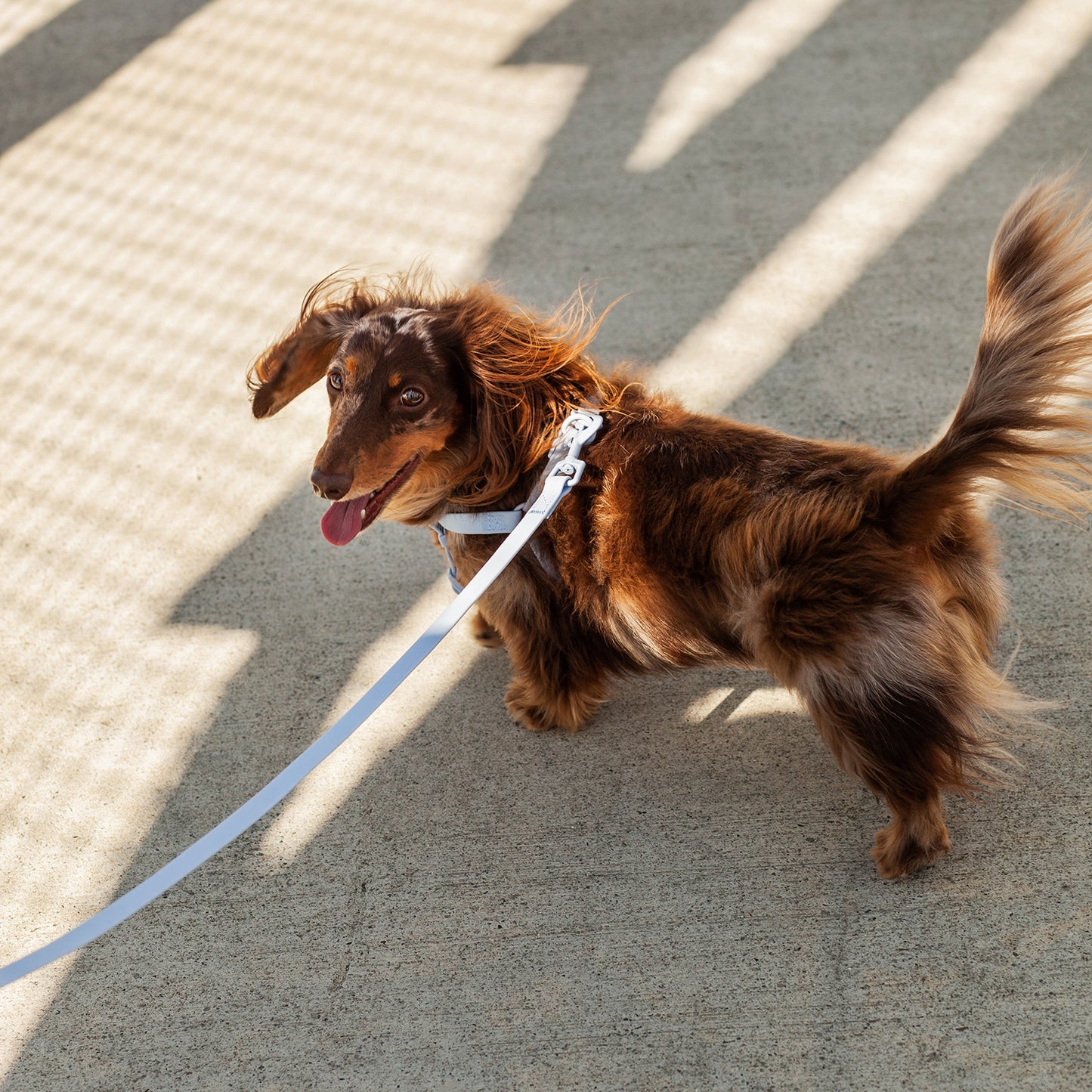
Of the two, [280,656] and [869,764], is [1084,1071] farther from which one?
[280,656]

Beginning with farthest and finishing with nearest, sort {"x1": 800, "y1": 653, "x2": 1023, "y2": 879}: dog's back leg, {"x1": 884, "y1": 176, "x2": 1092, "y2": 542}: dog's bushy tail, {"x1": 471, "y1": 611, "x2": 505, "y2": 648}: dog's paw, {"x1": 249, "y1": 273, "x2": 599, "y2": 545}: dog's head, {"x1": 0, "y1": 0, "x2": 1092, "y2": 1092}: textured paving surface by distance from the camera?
1. {"x1": 471, "y1": 611, "x2": 505, "y2": 648}: dog's paw
2. {"x1": 249, "y1": 273, "x2": 599, "y2": 545}: dog's head
3. {"x1": 0, "y1": 0, "x2": 1092, "y2": 1092}: textured paving surface
4. {"x1": 800, "y1": 653, "x2": 1023, "y2": 879}: dog's back leg
5. {"x1": 884, "y1": 176, "x2": 1092, "y2": 542}: dog's bushy tail

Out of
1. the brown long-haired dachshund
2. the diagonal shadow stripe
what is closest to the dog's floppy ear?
the brown long-haired dachshund

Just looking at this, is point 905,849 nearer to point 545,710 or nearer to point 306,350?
point 545,710

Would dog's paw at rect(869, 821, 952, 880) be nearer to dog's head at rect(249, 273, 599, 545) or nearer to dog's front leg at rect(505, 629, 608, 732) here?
dog's front leg at rect(505, 629, 608, 732)

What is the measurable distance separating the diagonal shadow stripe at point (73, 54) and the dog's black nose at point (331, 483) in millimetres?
4007

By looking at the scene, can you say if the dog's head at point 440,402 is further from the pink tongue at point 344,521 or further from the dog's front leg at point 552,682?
the dog's front leg at point 552,682

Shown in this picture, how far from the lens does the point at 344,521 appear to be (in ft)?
7.45

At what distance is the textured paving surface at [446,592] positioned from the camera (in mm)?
2068

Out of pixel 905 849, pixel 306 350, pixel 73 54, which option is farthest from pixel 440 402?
pixel 73 54

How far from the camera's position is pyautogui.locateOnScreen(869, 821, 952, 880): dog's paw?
83.7 inches

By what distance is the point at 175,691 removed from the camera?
2812 millimetres

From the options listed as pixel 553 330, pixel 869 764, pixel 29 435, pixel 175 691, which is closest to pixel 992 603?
pixel 869 764

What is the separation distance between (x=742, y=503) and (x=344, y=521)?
873 mm

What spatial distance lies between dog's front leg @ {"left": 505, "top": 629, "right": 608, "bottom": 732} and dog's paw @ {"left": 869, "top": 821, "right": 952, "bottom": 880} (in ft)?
2.38
